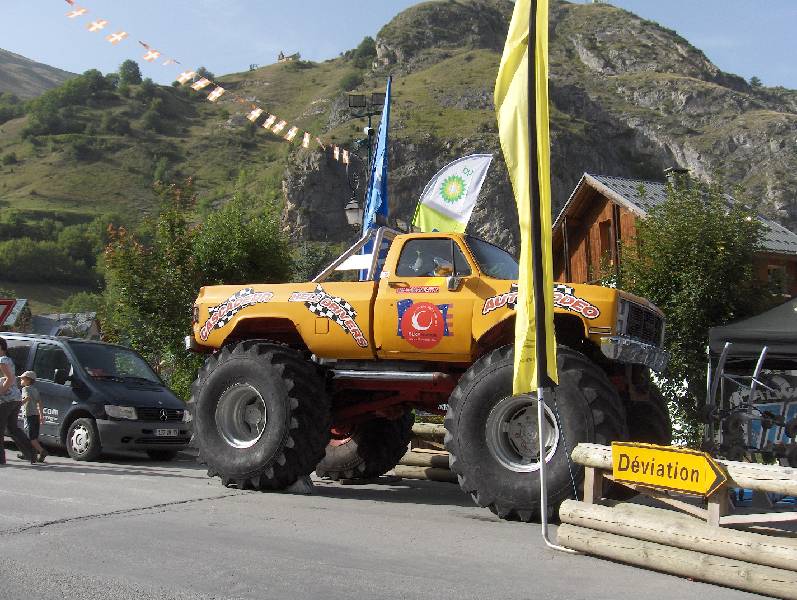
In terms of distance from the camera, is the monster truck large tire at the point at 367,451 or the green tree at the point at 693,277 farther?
the green tree at the point at 693,277

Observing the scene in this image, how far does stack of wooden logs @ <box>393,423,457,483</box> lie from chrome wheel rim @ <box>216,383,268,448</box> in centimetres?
261

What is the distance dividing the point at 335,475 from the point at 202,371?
2.09 metres

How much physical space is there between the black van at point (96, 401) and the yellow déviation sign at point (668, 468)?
8321 millimetres

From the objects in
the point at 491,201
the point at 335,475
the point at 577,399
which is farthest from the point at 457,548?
the point at 491,201

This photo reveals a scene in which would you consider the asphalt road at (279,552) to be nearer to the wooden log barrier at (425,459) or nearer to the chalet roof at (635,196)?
the wooden log barrier at (425,459)

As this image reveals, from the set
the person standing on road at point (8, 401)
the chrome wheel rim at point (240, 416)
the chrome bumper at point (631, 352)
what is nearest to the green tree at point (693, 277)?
the chrome bumper at point (631, 352)

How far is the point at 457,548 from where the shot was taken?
6418 millimetres

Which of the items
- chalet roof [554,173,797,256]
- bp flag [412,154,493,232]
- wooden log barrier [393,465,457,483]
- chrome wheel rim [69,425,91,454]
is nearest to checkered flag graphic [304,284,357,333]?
wooden log barrier [393,465,457,483]

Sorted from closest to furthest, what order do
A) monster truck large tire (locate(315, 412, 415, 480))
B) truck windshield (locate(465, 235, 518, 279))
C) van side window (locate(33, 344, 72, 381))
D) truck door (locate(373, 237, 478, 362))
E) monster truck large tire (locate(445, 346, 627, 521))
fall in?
monster truck large tire (locate(445, 346, 627, 521)) < truck door (locate(373, 237, 478, 362)) < truck windshield (locate(465, 235, 518, 279)) < monster truck large tire (locate(315, 412, 415, 480)) < van side window (locate(33, 344, 72, 381))

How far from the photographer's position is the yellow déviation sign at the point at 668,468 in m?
5.68

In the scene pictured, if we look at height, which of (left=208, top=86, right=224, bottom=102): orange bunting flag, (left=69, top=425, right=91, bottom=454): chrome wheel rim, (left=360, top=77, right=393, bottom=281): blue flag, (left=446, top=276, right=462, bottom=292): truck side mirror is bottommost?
(left=69, top=425, right=91, bottom=454): chrome wheel rim

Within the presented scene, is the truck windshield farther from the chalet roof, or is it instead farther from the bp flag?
the chalet roof

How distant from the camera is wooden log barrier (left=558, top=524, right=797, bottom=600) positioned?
203 inches

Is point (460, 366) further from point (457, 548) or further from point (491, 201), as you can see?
point (491, 201)
